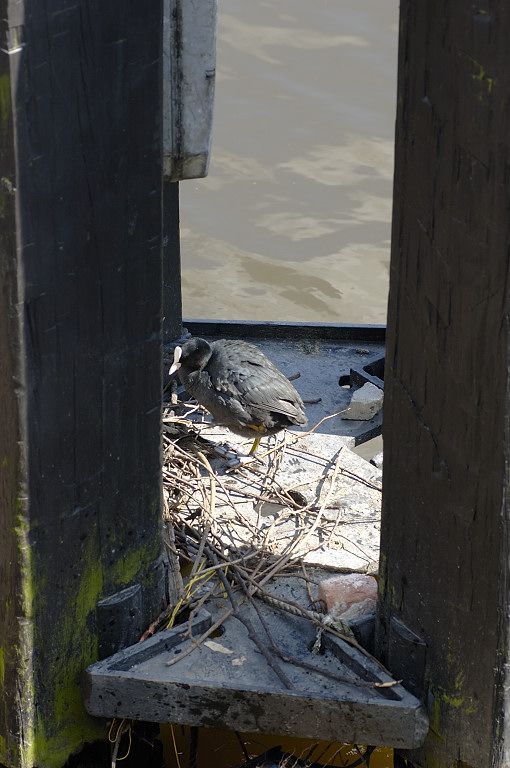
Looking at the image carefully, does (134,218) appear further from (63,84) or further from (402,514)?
(402,514)

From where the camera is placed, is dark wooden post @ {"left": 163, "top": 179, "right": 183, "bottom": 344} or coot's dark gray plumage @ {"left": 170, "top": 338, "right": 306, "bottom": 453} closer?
coot's dark gray plumage @ {"left": 170, "top": 338, "right": 306, "bottom": 453}

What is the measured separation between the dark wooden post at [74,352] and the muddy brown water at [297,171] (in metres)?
5.83

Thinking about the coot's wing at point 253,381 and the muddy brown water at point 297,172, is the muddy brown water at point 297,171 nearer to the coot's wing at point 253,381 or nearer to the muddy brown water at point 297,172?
Result: the muddy brown water at point 297,172

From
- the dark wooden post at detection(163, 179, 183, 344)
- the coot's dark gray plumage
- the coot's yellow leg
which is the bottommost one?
the coot's yellow leg

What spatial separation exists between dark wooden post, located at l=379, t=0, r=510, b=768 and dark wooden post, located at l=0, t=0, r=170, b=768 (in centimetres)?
71

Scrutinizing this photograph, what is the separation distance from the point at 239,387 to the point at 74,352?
2304mm

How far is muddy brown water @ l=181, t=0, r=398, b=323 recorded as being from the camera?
1007cm

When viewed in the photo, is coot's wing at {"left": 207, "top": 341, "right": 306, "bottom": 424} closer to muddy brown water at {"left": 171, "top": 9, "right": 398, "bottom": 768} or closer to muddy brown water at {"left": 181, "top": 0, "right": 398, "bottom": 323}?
muddy brown water at {"left": 171, "top": 9, "right": 398, "bottom": 768}

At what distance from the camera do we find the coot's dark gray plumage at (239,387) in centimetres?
558

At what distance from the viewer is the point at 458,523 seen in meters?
3.39

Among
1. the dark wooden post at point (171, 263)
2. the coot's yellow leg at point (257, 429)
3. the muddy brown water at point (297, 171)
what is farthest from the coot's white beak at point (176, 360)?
the muddy brown water at point (297, 171)

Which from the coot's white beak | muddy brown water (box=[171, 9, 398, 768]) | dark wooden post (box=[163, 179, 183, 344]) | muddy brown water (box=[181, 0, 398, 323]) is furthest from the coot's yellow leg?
muddy brown water (box=[181, 0, 398, 323])

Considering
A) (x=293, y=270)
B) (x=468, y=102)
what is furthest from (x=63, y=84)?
(x=293, y=270)

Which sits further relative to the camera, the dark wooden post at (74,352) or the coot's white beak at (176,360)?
the coot's white beak at (176,360)
